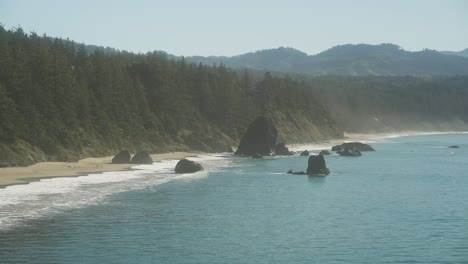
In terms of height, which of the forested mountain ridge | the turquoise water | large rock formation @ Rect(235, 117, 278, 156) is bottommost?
the turquoise water

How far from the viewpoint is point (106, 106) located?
13025 cm

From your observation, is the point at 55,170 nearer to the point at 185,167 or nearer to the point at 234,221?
the point at 185,167

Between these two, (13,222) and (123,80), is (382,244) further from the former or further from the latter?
(123,80)

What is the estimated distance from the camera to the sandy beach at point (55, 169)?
7388 centimetres

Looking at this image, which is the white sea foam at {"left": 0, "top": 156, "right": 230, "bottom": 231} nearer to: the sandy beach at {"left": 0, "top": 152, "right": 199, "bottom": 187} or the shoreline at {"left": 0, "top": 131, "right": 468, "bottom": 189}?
the shoreline at {"left": 0, "top": 131, "right": 468, "bottom": 189}

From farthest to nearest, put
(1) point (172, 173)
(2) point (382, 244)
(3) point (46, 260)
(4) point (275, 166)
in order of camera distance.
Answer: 1. (4) point (275, 166)
2. (1) point (172, 173)
3. (2) point (382, 244)
4. (3) point (46, 260)

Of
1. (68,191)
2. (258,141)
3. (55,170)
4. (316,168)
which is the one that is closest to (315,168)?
(316,168)

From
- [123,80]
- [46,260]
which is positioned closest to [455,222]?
[46,260]

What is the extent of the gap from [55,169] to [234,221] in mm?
42713

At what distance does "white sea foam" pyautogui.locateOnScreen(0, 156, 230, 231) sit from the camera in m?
51.9

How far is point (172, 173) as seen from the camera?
92.7 metres

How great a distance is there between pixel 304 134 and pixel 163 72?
5709 centimetres

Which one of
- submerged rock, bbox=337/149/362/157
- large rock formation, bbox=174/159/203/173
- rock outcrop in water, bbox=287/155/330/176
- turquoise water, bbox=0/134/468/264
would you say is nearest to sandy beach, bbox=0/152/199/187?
turquoise water, bbox=0/134/468/264

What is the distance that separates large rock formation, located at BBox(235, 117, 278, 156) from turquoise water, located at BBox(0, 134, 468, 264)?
47495 millimetres
